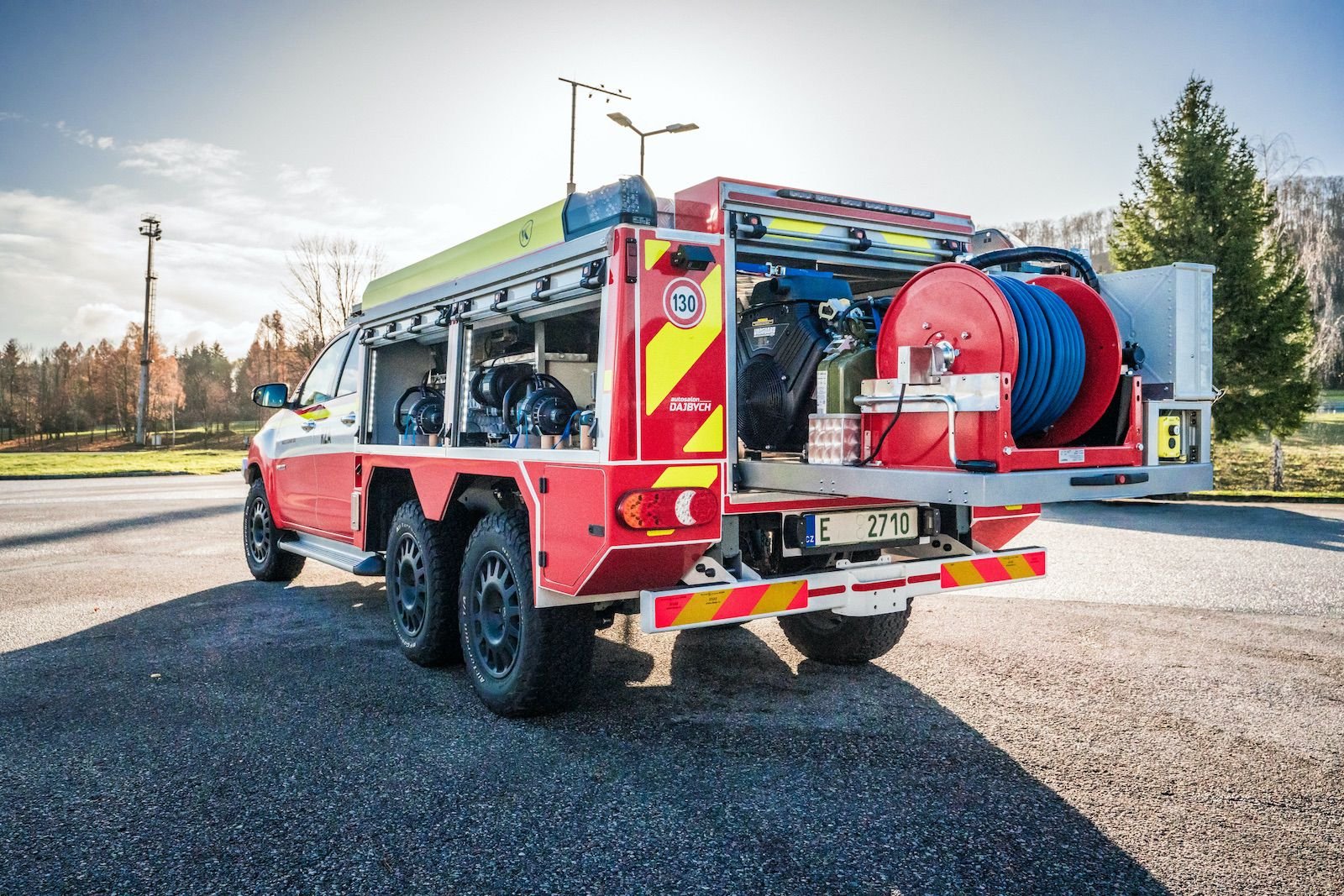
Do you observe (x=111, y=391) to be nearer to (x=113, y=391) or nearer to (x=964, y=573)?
(x=113, y=391)

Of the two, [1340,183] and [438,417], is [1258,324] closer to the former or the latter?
[438,417]

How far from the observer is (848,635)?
5.06 m

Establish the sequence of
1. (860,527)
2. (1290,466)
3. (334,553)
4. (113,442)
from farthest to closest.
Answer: (113,442)
(1290,466)
(334,553)
(860,527)

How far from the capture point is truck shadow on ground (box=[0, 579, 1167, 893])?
2770mm

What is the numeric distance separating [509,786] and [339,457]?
11.7 feet

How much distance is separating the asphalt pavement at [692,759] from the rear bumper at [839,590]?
1.98ft

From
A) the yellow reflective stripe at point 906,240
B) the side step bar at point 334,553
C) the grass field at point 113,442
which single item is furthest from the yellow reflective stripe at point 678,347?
the grass field at point 113,442

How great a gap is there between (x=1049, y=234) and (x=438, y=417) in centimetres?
4706

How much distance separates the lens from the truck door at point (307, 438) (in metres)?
6.74

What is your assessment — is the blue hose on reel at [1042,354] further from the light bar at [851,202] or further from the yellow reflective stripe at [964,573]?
the light bar at [851,202]

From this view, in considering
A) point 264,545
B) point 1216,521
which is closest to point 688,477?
point 264,545

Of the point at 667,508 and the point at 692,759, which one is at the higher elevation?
the point at 667,508

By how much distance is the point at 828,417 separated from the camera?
3566 mm

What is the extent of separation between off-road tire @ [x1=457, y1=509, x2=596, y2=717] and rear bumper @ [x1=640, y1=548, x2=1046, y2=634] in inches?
14.7
